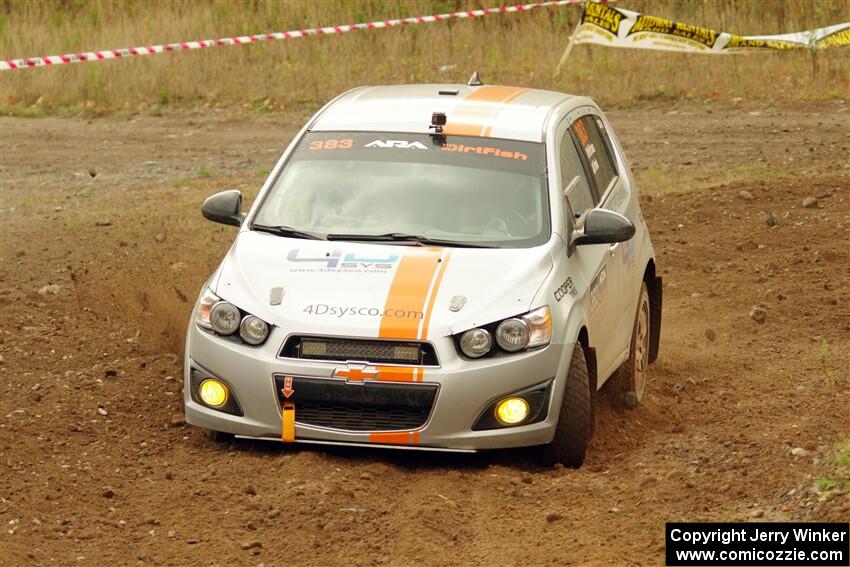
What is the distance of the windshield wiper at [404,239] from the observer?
7234 millimetres

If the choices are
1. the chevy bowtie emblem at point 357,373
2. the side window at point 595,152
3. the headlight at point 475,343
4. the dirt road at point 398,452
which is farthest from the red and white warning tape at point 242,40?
the headlight at point 475,343

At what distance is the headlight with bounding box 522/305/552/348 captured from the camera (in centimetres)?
664

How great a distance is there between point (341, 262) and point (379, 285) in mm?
301

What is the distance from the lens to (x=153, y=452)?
23.7 ft

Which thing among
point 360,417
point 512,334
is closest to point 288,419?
point 360,417

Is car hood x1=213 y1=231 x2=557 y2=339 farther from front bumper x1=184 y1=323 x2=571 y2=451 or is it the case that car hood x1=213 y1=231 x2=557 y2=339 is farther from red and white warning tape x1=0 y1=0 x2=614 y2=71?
red and white warning tape x1=0 y1=0 x2=614 y2=71

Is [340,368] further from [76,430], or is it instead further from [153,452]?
[76,430]

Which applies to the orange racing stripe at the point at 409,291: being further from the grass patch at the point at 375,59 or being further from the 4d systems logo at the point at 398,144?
the grass patch at the point at 375,59

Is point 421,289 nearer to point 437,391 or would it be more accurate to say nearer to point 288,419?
point 437,391

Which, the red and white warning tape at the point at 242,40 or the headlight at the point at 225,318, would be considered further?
the red and white warning tape at the point at 242,40

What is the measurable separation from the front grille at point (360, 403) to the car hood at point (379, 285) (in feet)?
0.75

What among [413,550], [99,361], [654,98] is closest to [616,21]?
[654,98]

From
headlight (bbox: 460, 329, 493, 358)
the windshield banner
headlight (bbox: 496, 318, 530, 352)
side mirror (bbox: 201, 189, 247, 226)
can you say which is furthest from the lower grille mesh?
the windshield banner

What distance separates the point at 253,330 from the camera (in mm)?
6730
